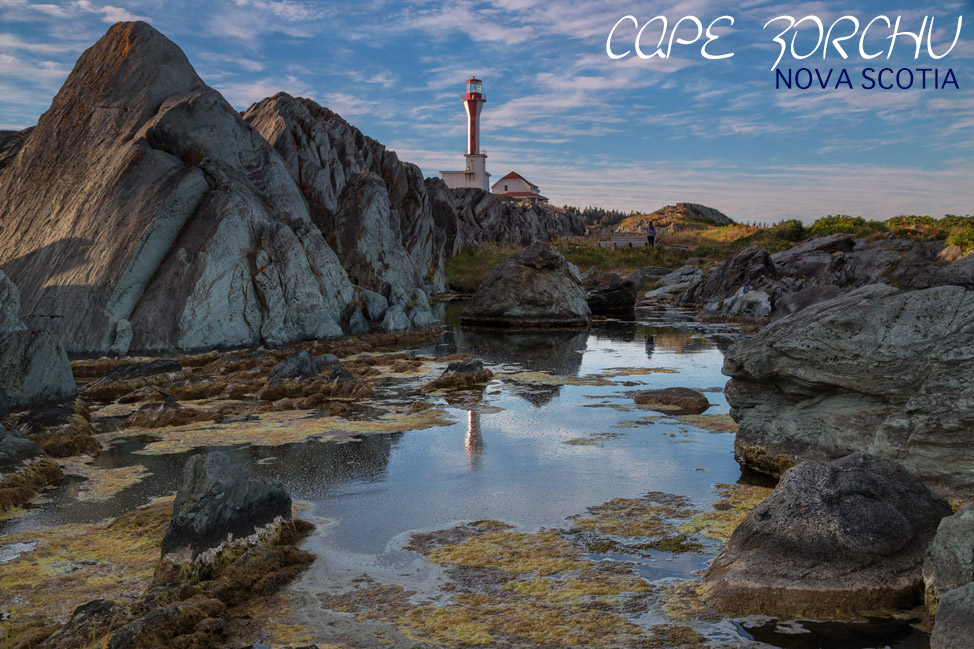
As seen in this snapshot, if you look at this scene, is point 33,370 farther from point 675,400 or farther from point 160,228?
point 675,400

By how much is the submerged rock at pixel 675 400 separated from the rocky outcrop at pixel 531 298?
924 inches

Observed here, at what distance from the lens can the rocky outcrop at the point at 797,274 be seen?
4263 cm

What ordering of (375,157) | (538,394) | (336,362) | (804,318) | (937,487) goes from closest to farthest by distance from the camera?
(937,487)
(804,318)
(538,394)
(336,362)
(375,157)

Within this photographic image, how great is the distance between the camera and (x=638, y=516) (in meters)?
12.0

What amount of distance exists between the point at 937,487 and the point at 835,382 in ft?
A: 7.39

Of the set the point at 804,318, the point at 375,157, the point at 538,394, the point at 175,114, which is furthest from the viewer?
the point at 375,157

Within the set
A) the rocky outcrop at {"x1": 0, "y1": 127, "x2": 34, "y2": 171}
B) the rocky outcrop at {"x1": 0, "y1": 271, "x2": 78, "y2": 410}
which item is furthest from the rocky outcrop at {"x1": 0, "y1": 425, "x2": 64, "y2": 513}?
the rocky outcrop at {"x1": 0, "y1": 127, "x2": 34, "y2": 171}

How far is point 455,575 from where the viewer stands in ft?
32.2

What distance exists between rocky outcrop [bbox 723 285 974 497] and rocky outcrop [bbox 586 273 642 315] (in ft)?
121

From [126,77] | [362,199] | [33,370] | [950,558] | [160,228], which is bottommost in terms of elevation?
[950,558]

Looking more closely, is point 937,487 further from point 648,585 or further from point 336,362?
point 336,362

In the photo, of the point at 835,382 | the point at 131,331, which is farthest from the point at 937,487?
the point at 131,331

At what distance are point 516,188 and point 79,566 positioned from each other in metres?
146

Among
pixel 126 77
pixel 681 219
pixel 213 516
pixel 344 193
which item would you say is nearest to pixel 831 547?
pixel 213 516
